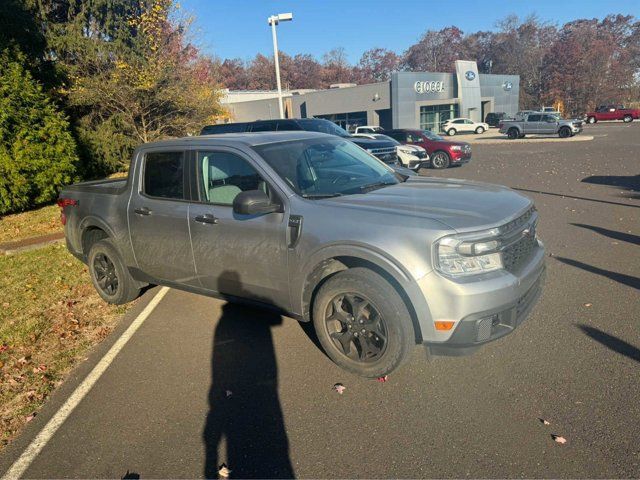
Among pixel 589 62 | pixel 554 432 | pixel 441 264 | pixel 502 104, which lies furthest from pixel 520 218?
pixel 589 62

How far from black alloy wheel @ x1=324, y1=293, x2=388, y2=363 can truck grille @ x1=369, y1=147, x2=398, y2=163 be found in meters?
10.8

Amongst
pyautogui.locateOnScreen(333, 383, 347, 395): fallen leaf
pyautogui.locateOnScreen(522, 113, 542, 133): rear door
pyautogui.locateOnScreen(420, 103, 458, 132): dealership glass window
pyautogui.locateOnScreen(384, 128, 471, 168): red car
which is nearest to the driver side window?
pyautogui.locateOnScreen(333, 383, 347, 395): fallen leaf

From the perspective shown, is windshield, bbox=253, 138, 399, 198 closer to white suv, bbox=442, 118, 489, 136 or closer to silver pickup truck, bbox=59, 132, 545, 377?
silver pickup truck, bbox=59, 132, 545, 377

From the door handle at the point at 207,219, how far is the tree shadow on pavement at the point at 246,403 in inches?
18.5

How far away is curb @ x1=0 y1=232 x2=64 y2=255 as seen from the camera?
26.9 feet

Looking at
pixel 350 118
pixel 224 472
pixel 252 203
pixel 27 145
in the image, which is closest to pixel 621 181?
pixel 252 203

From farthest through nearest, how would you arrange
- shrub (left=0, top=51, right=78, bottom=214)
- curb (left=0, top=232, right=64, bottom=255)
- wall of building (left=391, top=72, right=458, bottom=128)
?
1. wall of building (left=391, top=72, right=458, bottom=128)
2. shrub (left=0, top=51, right=78, bottom=214)
3. curb (left=0, top=232, right=64, bottom=255)

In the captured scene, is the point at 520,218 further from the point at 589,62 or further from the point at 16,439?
the point at 589,62

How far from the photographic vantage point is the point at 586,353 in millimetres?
3615

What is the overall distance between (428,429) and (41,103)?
12.2 metres

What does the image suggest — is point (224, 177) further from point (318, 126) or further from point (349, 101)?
point (349, 101)

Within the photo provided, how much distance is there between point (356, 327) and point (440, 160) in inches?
624

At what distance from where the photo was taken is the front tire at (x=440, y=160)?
59.0ft

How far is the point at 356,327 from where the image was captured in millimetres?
3430
